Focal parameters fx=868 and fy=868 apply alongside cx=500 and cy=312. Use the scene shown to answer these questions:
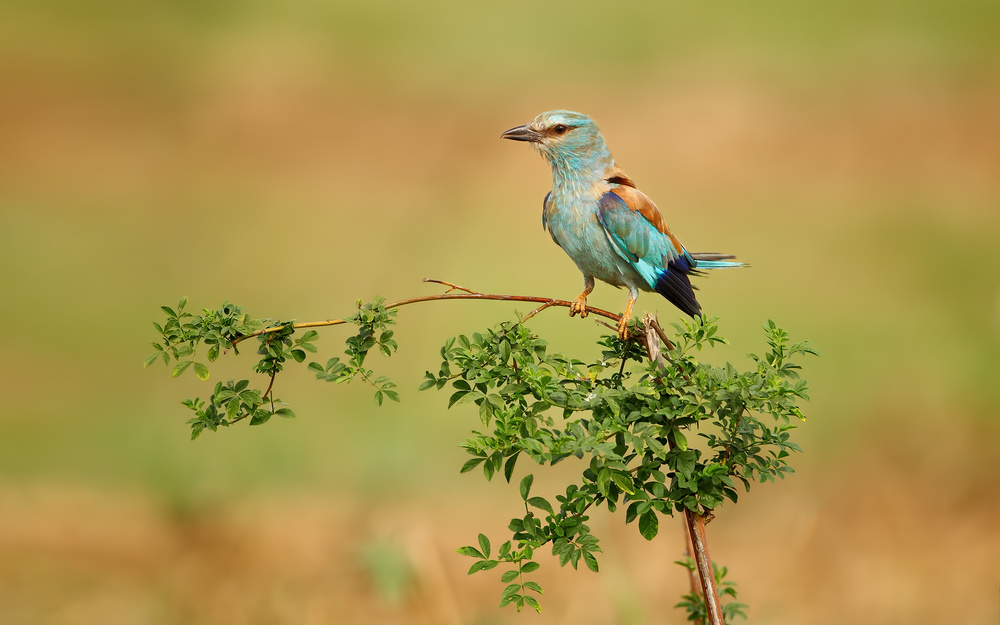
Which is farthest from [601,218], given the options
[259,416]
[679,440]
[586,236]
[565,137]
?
[259,416]

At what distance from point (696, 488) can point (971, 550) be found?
177 centimetres

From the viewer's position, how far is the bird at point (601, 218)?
1.37 m

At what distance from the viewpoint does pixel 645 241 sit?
1.36 metres

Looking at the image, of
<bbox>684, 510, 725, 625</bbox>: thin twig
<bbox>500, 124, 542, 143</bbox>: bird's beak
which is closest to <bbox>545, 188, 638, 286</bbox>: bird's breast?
<bbox>500, 124, 542, 143</bbox>: bird's beak

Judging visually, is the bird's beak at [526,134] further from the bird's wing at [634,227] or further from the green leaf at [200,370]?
the green leaf at [200,370]

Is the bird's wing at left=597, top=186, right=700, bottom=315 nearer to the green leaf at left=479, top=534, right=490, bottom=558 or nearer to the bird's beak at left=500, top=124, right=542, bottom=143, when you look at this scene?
the bird's beak at left=500, top=124, right=542, bottom=143

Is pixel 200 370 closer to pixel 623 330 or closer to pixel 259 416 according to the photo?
pixel 259 416

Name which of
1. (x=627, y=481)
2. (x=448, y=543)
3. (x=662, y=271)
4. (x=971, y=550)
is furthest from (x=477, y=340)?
(x=971, y=550)

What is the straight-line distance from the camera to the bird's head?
1.37m

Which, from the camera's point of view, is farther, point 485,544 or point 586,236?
point 586,236

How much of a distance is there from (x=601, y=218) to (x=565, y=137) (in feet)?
0.46

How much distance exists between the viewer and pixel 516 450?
36.3 inches

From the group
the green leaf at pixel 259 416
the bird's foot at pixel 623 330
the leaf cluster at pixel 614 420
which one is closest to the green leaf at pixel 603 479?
the leaf cluster at pixel 614 420

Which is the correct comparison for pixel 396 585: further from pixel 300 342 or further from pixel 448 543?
pixel 300 342
